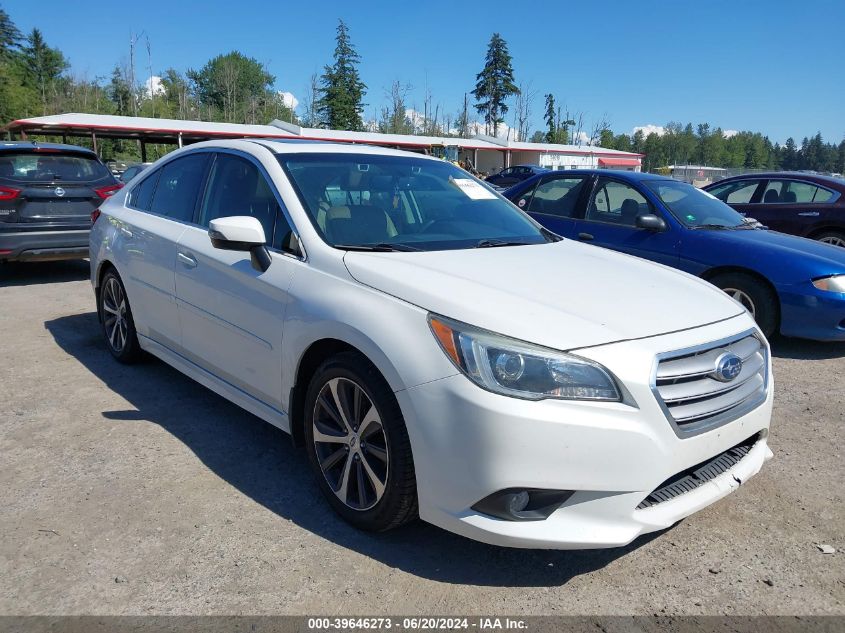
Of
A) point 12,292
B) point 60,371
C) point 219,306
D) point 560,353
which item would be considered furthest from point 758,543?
point 12,292

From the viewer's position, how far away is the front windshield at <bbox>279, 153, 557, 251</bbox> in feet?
10.6

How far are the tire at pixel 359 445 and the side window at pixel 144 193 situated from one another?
2543 millimetres

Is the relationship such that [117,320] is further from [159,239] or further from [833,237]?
[833,237]

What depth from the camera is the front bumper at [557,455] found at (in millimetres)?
2217

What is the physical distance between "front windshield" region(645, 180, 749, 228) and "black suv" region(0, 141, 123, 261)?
6.64m

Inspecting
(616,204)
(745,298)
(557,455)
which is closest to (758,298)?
(745,298)

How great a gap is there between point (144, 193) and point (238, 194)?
58.2 inches

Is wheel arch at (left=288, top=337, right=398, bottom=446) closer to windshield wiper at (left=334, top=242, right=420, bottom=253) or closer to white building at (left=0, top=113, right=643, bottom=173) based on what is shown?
windshield wiper at (left=334, top=242, right=420, bottom=253)

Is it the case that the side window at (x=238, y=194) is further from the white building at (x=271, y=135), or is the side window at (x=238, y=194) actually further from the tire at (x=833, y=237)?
the tire at (x=833, y=237)

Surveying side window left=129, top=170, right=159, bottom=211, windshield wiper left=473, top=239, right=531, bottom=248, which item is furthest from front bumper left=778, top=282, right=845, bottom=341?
side window left=129, top=170, right=159, bottom=211

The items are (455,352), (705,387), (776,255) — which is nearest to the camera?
(455,352)

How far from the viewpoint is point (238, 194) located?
145 inches

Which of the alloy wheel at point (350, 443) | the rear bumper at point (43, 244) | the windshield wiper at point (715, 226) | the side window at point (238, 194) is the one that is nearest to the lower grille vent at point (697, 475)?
Result: the alloy wheel at point (350, 443)

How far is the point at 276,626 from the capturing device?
7.36ft
